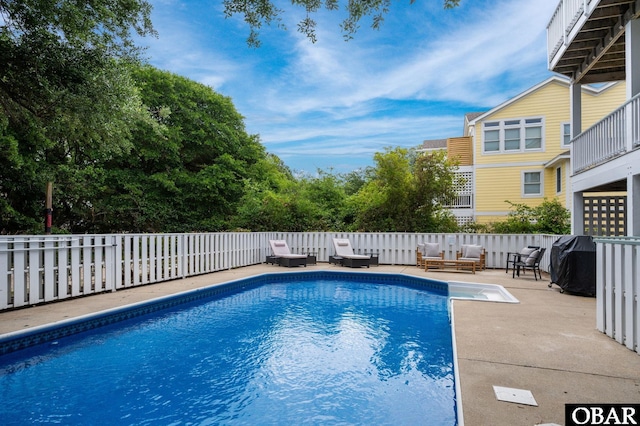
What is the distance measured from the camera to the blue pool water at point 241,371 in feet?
9.43

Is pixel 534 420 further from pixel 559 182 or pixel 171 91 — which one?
pixel 171 91

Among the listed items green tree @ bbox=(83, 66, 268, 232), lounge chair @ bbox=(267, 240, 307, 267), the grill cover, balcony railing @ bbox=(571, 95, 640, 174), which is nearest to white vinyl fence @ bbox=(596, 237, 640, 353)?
the grill cover

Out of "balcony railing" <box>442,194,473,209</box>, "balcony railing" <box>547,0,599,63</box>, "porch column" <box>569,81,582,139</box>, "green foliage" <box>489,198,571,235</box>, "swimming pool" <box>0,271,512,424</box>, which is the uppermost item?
"balcony railing" <box>547,0,599,63</box>

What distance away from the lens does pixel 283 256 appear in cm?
1075

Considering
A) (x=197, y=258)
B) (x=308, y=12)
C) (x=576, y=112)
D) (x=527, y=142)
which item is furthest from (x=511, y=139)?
(x=308, y=12)

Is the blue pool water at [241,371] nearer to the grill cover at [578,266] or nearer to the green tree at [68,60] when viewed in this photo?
the grill cover at [578,266]

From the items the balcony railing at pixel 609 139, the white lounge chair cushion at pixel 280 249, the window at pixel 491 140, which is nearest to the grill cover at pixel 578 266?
the balcony railing at pixel 609 139

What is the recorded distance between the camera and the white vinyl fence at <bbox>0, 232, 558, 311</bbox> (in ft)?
17.4

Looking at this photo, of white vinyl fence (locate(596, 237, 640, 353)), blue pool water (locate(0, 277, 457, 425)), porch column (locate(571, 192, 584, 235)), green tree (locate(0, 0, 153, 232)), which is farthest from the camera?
porch column (locate(571, 192, 584, 235))

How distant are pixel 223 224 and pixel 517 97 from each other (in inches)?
557

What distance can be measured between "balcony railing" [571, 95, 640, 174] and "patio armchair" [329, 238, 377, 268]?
18.8 ft

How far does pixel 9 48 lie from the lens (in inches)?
189

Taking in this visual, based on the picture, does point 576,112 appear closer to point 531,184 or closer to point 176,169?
point 531,184

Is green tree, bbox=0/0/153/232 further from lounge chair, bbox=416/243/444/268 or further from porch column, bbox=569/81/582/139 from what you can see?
porch column, bbox=569/81/582/139
